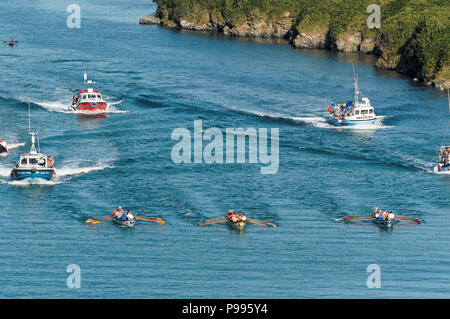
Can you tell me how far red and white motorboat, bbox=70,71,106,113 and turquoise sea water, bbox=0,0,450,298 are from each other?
249 centimetres

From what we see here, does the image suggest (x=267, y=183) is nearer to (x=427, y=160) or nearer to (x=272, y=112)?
(x=427, y=160)

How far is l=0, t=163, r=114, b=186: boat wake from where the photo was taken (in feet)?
387

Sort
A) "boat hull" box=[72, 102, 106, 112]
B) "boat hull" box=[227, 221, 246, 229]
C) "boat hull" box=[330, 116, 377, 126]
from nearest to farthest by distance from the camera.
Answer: "boat hull" box=[227, 221, 246, 229] < "boat hull" box=[330, 116, 377, 126] < "boat hull" box=[72, 102, 106, 112]

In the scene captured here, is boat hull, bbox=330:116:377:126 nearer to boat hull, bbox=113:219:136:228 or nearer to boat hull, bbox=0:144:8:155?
boat hull, bbox=0:144:8:155

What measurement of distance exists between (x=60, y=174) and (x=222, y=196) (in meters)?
23.5

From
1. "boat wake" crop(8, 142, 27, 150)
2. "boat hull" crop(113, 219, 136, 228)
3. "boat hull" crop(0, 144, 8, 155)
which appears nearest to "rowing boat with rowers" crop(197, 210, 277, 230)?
"boat hull" crop(113, 219, 136, 228)

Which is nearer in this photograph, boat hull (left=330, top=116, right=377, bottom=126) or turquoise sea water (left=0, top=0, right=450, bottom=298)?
turquoise sea water (left=0, top=0, right=450, bottom=298)

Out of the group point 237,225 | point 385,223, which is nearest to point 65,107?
point 237,225

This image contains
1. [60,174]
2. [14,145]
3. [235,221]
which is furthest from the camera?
[14,145]

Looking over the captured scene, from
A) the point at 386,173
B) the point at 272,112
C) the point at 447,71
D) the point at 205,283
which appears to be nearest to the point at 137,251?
the point at 205,283

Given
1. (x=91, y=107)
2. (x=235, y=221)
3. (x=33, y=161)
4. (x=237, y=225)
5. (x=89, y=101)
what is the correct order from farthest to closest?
(x=89, y=101)
(x=91, y=107)
(x=33, y=161)
(x=237, y=225)
(x=235, y=221)

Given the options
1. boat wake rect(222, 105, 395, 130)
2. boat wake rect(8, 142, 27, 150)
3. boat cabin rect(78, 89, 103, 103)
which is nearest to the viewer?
boat wake rect(8, 142, 27, 150)

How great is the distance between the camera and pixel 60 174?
121 metres

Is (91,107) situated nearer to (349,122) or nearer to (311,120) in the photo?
(311,120)
